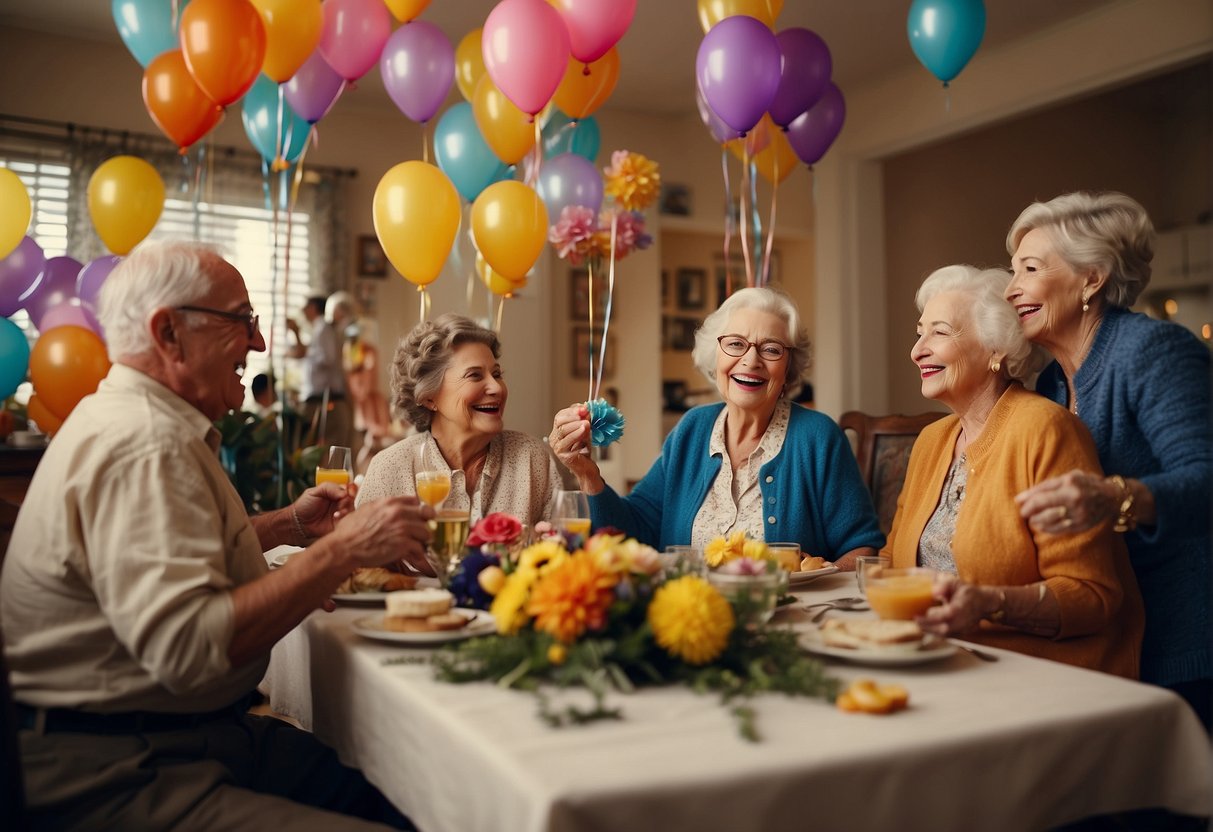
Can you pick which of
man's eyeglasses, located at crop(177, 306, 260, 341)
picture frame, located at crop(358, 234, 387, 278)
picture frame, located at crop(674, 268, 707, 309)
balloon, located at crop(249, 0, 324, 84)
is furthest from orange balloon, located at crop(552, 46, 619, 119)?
picture frame, located at crop(674, 268, 707, 309)

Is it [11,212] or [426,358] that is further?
[11,212]

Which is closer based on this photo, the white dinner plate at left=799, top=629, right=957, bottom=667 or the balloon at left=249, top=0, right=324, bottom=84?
the white dinner plate at left=799, top=629, right=957, bottom=667

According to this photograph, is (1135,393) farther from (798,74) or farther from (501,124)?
(501,124)

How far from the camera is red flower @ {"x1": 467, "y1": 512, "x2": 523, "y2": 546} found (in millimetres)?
1733

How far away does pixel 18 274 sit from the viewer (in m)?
4.27

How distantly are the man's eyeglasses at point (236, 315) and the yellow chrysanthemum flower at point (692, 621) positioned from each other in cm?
85

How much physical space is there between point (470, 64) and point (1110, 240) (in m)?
3.05

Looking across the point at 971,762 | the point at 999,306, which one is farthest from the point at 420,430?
the point at 971,762

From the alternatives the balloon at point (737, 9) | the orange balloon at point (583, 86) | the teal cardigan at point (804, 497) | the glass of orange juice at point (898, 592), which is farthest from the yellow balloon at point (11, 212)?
the glass of orange juice at point (898, 592)

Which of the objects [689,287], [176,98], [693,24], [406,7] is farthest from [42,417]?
[689,287]

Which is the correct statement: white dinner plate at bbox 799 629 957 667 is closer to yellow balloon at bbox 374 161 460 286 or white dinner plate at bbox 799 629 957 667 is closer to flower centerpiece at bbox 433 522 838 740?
flower centerpiece at bbox 433 522 838 740

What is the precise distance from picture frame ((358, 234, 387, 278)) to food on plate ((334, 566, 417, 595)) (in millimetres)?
5532

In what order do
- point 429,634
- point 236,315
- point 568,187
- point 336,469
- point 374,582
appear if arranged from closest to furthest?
1. point 429,634
2. point 236,315
3. point 374,582
4. point 336,469
5. point 568,187

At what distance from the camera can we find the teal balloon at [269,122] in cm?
436
